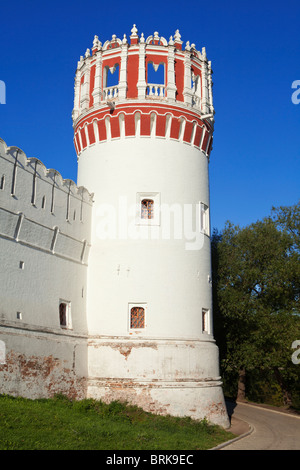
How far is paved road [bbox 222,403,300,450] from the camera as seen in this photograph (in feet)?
48.9

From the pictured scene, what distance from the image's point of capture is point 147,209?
1878 centimetres

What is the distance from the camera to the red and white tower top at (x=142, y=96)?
18969 millimetres

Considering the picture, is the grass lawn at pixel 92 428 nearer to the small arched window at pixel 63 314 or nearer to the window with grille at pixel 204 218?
the small arched window at pixel 63 314

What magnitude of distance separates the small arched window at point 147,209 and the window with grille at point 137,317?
391cm

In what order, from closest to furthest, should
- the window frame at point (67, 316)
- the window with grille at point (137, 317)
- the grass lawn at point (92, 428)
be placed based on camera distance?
the grass lawn at point (92, 428), the window frame at point (67, 316), the window with grille at point (137, 317)

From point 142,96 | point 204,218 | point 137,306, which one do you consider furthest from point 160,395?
point 142,96

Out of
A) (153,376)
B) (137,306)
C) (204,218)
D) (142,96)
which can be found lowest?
(153,376)

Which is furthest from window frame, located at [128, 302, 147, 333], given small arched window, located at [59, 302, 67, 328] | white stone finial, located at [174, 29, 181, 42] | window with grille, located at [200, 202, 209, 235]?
white stone finial, located at [174, 29, 181, 42]

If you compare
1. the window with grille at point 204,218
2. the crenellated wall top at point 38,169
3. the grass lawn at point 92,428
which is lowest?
the grass lawn at point 92,428

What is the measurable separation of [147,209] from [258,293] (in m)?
11.1

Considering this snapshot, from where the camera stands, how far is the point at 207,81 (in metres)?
21.6

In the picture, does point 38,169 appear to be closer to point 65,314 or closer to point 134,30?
point 65,314

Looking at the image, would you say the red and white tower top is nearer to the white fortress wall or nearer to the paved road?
the white fortress wall

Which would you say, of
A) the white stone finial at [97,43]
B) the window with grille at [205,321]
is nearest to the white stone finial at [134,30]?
the white stone finial at [97,43]
